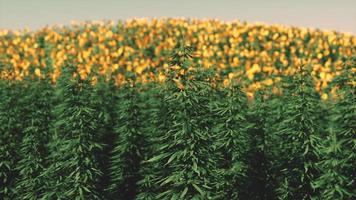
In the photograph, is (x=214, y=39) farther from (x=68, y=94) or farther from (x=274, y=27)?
(x=68, y=94)

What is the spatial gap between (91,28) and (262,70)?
1198 centimetres

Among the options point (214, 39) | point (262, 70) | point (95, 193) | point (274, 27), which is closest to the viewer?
point (95, 193)

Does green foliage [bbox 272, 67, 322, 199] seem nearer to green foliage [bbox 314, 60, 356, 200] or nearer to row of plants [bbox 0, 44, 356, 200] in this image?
row of plants [bbox 0, 44, 356, 200]

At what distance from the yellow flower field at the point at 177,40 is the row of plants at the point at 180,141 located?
10.9 meters

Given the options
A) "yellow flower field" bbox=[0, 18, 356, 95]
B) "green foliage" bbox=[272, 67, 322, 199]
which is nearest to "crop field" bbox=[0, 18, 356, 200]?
"green foliage" bbox=[272, 67, 322, 199]

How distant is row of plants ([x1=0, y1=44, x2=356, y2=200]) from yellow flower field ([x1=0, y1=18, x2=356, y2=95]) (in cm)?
1088

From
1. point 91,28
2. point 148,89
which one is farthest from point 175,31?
point 148,89

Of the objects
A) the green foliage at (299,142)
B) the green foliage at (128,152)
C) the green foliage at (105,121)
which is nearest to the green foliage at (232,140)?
the green foliage at (299,142)

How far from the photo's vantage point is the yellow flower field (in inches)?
1070

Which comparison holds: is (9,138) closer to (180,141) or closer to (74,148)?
(74,148)

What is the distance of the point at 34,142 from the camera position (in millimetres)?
14188

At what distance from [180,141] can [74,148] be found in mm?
3483

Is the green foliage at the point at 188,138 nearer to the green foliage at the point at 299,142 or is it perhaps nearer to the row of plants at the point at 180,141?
the row of plants at the point at 180,141

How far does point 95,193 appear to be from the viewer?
1347 centimetres
